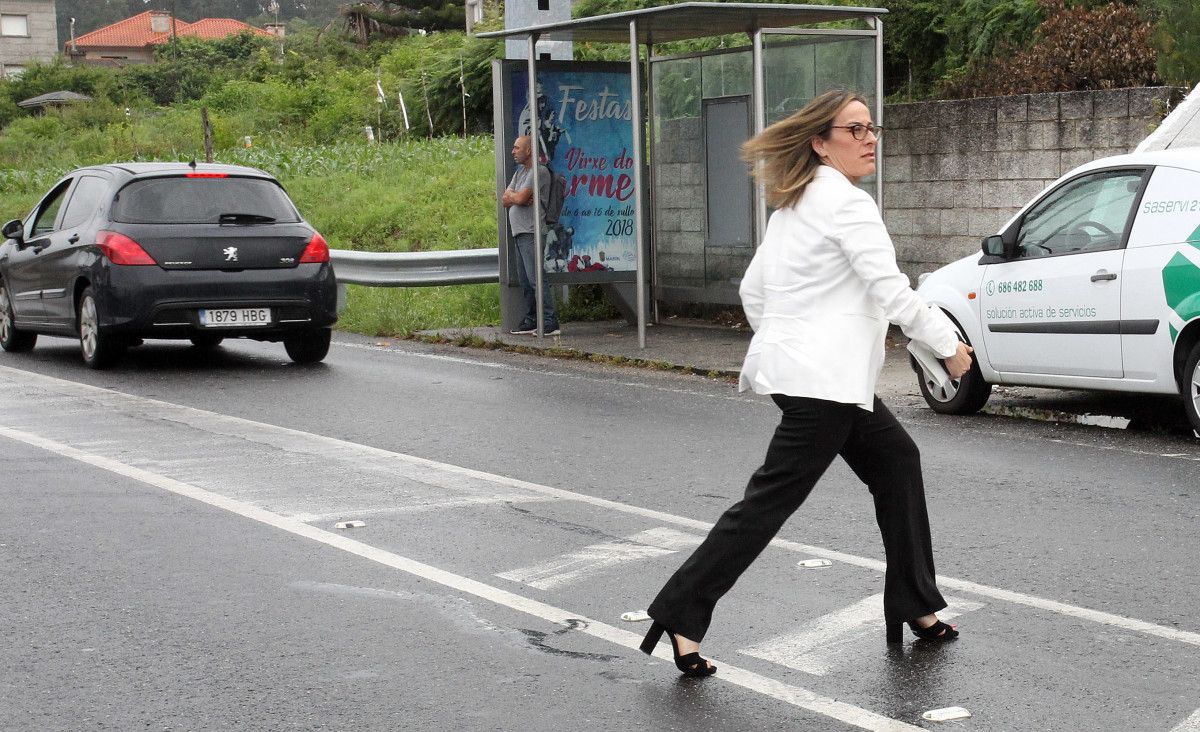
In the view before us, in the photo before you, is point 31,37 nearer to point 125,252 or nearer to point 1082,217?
point 125,252

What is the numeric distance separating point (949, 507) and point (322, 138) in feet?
133

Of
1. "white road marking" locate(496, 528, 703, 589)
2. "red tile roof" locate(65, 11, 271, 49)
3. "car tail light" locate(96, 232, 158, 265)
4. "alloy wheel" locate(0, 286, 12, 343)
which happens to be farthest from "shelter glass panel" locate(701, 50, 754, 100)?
"red tile roof" locate(65, 11, 271, 49)

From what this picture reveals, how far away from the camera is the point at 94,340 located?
13.1 m

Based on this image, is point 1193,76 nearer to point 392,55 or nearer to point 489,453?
point 489,453

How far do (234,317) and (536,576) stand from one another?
291 inches

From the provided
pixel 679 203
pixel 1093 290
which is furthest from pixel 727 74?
pixel 1093 290

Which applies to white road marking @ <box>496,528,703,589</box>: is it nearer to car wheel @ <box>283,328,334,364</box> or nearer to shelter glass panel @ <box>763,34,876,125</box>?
car wheel @ <box>283,328,334,364</box>

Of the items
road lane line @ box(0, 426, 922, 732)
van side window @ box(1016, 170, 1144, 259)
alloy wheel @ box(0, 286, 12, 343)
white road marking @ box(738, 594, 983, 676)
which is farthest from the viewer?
alloy wheel @ box(0, 286, 12, 343)

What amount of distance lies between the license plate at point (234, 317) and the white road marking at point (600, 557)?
271 inches

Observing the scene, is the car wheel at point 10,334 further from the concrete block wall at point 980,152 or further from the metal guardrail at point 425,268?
the concrete block wall at point 980,152

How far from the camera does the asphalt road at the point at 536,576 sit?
15.1ft

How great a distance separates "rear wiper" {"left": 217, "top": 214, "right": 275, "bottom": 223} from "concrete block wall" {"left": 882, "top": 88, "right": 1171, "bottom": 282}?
5.53 meters

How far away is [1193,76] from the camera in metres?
13.0

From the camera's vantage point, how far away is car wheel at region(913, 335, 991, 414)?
33.7 feet
